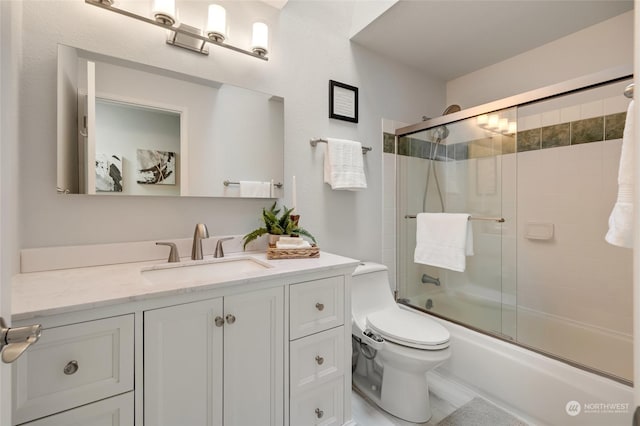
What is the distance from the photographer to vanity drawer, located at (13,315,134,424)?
691 millimetres

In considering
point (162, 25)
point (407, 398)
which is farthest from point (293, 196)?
point (407, 398)

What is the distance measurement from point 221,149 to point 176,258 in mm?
598

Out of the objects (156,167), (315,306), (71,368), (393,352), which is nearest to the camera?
(71,368)

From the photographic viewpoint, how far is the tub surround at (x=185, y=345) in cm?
73

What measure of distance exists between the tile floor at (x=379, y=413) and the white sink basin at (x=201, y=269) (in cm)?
98

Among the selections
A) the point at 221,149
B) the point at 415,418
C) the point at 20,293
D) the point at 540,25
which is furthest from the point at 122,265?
the point at 540,25

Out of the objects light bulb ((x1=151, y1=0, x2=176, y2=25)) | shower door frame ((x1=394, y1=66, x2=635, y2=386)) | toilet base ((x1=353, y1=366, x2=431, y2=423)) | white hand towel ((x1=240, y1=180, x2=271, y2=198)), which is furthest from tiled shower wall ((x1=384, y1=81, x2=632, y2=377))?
light bulb ((x1=151, y1=0, x2=176, y2=25))

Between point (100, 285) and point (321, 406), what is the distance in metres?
0.99

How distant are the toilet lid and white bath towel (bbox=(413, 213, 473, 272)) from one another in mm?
464

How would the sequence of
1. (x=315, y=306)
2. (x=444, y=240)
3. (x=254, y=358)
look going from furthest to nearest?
(x=444, y=240) → (x=315, y=306) → (x=254, y=358)

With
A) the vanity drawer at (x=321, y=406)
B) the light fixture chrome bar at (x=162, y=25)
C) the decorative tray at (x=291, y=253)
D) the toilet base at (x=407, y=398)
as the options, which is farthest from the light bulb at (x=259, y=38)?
the toilet base at (x=407, y=398)

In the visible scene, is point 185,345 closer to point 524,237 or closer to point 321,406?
point 321,406

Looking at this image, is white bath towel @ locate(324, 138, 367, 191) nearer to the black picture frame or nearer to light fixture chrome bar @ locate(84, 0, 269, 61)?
the black picture frame

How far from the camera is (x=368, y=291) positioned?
181 centimetres
